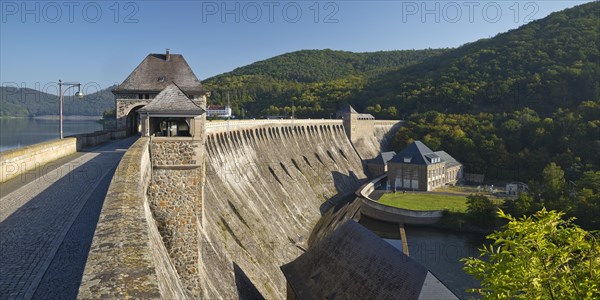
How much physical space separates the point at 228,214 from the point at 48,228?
58.8 ft

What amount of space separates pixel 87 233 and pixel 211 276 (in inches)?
402

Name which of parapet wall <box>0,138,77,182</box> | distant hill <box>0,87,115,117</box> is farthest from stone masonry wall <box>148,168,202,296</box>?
distant hill <box>0,87,115,117</box>

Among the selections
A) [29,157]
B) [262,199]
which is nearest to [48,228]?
[29,157]

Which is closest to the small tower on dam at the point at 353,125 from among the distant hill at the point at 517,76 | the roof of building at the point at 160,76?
the distant hill at the point at 517,76

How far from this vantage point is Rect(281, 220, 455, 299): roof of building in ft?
56.8

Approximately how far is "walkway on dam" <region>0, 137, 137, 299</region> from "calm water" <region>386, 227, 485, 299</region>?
27018mm

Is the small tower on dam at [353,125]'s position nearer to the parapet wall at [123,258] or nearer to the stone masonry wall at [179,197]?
the stone masonry wall at [179,197]

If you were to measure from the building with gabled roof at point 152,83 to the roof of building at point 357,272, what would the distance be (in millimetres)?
15430

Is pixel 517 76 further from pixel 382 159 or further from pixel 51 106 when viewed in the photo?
pixel 51 106

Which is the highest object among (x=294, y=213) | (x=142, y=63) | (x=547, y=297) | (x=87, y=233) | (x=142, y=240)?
(x=142, y=63)

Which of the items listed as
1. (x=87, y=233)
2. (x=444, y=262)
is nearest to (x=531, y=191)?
(x=444, y=262)

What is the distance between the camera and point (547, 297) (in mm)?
8188

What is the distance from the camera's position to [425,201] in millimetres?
55500

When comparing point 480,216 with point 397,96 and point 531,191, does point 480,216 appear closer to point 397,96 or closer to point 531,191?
point 531,191
